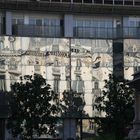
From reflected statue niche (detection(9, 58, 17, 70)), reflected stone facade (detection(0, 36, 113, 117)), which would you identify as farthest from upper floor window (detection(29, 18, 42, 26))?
reflected statue niche (detection(9, 58, 17, 70))

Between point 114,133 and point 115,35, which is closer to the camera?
point 114,133

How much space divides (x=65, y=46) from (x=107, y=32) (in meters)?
8.01

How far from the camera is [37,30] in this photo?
10162cm

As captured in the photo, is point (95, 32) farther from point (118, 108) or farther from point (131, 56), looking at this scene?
point (118, 108)

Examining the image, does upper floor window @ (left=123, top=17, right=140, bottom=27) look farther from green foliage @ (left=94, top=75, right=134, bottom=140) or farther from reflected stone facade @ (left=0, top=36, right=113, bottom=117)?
green foliage @ (left=94, top=75, right=134, bottom=140)

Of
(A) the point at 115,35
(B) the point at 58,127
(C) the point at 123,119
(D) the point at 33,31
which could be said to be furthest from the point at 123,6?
(C) the point at 123,119

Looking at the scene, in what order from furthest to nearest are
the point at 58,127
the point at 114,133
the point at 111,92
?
the point at 58,127 < the point at 111,92 < the point at 114,133

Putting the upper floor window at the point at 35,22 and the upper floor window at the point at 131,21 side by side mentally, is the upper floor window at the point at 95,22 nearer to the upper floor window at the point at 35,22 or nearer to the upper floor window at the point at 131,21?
the upper floor window at the point at 131,21

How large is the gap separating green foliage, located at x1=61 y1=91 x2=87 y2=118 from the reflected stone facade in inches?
25.4

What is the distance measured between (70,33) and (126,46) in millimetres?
8426

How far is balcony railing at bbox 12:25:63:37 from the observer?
100375 millimetres

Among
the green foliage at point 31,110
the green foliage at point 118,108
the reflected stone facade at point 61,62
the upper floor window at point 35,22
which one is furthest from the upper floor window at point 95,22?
the green foliage at point 118,108

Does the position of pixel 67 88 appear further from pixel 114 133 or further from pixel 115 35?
pixel 114 133

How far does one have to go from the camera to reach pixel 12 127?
81375 millimetres
